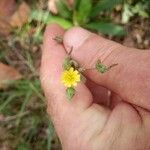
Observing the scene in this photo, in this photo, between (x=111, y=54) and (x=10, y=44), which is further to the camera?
(x=10, y=44)

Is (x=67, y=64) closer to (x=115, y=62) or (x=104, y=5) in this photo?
(x=115, y=62)

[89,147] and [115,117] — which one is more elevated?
[115,117]

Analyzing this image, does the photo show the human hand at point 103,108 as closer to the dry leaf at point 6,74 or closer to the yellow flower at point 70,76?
the yellow flower at point 70,76

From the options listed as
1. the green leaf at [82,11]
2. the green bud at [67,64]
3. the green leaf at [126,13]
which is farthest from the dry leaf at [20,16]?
the green bud at [67,64]

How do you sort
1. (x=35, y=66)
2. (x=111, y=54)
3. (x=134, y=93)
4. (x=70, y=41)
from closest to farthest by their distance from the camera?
(x=134, y=93), (x=111, y=54), (x=70, y=41), (x=35, y=66)

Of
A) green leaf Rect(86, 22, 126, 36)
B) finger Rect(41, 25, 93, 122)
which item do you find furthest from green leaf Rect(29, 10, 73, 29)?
finger Rect(41, 25, 93, 122)

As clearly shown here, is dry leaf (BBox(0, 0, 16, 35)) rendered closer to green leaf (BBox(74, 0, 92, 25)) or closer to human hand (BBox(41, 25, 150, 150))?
green leaf (BBox(74, 0, 92, 25))

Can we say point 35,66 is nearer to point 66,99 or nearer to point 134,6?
point 134,6

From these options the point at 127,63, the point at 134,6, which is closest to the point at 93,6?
the point at 134,6
